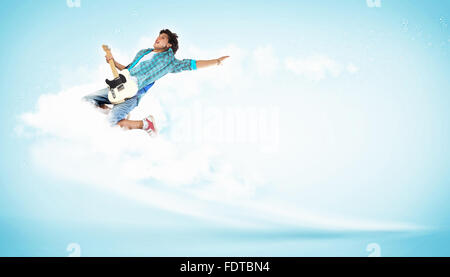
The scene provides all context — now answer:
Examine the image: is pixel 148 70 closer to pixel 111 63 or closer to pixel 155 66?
pixel 155 66

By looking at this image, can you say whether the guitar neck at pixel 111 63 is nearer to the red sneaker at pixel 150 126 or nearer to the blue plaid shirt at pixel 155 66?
the blue plaid shirt at pixel 155 66

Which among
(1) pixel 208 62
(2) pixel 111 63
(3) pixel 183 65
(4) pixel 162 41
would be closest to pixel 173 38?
(4) pixel 162 41

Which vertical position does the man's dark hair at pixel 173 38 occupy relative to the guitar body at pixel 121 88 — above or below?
above

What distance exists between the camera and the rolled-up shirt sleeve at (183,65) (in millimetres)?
2439

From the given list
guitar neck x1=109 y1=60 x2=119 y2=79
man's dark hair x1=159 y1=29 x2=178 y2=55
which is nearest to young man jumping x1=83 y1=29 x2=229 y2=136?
man's dark hair x1=159 y1=29 x2=178 y2=55

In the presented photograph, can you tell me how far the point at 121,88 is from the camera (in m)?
2.30

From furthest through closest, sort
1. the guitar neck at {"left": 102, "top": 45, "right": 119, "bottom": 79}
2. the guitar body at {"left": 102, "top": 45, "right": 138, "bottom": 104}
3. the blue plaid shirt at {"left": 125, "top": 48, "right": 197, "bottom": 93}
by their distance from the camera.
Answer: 1. the blue plaid shirt at {"left": 125, "top": 48, "right": 197, "bottom": 93}
2. the guitar body at {"left": 102, "top": 45, "right": 138, "bottom": 104}
3. the guitar neck at {"left": 102, "top": 45, "right": 119, "bottom": 79}

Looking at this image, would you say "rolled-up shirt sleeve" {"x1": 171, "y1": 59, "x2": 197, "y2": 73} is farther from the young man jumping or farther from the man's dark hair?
the man's dark hair

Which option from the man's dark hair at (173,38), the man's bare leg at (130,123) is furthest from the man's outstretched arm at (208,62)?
the man's bare leg at (130,123)

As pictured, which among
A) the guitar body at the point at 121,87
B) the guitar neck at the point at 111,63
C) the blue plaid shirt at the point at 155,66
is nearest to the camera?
the guitar neck at the point at 111,63

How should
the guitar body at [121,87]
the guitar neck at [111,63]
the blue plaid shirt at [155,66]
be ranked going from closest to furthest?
the guitar neck at [111,63] → the guitar body at [121,87] → the blue plaid shirt at [155,66]

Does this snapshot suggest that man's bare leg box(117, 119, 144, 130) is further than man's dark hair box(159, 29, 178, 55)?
No

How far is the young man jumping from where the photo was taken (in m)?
2.35
